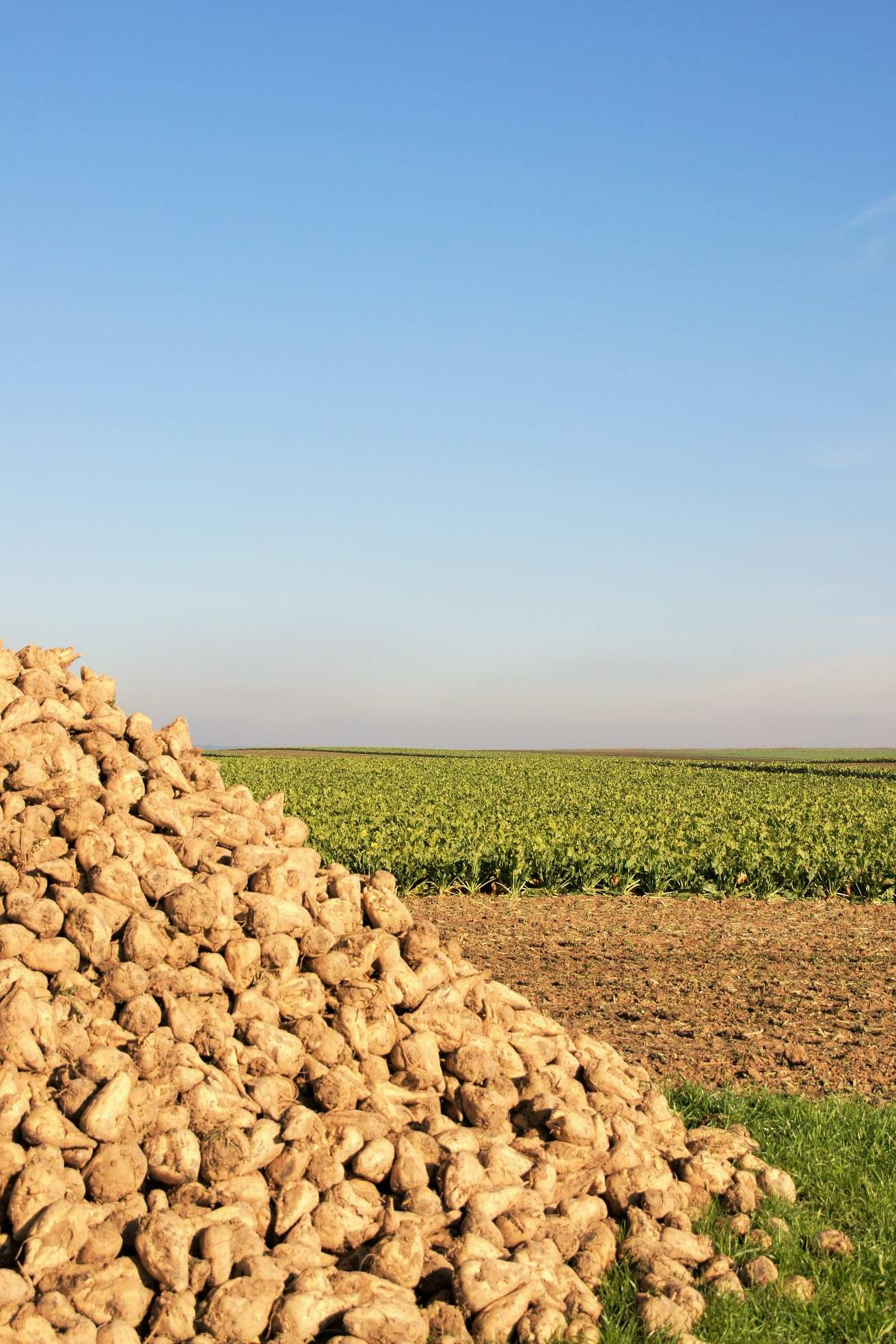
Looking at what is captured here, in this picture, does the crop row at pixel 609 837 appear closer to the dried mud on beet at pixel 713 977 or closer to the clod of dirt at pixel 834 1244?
the dried mud on beet at pixel 713 977

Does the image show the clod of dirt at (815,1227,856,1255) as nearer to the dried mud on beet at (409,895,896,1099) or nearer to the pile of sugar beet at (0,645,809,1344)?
the pile of sugar beet at (0,645,809,1344)

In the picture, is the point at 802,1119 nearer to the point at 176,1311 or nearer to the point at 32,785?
the point at 176,1311

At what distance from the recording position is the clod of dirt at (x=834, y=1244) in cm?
472

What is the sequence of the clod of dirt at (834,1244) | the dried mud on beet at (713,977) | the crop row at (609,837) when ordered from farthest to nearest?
the crop row at (609,837) < the dried mud on beet at (713,977) < the clod of dirt at (834,1244)

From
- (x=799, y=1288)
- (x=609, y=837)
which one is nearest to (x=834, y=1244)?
(x=799, y=1288)

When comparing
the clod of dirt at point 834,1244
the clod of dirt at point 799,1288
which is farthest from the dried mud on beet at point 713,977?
the clod of dirt at point 799,1288

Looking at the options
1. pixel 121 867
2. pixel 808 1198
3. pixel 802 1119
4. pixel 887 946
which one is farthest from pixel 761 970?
pixel 121 867

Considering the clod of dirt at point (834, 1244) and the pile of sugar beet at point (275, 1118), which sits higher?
the pile of sugar beet at point (275, 1118)

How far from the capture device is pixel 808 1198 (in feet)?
17.2

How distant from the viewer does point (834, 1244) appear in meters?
4.75

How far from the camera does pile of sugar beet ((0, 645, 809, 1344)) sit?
12.8ft

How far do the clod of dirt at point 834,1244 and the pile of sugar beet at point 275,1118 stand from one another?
33 centimetres

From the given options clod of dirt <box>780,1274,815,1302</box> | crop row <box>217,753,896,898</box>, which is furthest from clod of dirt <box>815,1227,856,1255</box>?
crop row <box>217,753,896,898</box>

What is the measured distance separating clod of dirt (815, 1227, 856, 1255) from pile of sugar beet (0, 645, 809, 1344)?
33 centimetres
